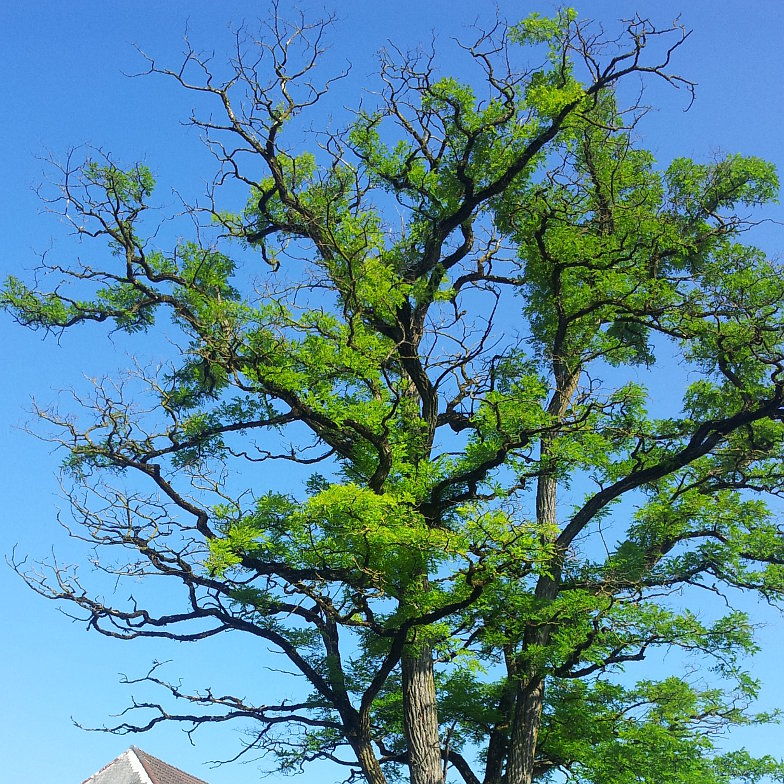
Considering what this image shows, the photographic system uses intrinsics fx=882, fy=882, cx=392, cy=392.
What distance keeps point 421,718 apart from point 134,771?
6.66m

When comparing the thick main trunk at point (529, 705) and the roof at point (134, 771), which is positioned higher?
the thick main trunk at point (529, 705)

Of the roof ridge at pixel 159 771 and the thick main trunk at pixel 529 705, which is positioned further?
the roof ridge at pixel 159 771

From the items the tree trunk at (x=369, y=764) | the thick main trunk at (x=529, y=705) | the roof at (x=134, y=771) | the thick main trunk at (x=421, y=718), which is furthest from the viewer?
the roof at (x=134, y=771)

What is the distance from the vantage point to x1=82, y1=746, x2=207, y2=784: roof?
16688 mm

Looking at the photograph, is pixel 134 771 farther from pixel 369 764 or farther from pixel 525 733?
pixel 525 733

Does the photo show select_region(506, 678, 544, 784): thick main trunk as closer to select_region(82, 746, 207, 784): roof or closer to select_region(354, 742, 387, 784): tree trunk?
select_region(354, 742, 387, 784): tree trunk

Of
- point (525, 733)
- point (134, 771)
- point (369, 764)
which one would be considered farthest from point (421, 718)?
point (134, 771)

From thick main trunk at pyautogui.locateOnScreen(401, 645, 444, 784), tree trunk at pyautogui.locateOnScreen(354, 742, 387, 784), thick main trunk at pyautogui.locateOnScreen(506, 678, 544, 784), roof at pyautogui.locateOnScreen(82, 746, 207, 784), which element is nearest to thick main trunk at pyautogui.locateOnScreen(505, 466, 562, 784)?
thick main trunk at pyautogui.locateOnScreen(506, 678, 544, 784)

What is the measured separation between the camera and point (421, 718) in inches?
537

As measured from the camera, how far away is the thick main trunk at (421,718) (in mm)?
13414

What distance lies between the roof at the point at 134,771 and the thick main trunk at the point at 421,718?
19.8 feet

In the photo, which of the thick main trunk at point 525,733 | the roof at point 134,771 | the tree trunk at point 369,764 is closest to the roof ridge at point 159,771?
the roof at point 134,771

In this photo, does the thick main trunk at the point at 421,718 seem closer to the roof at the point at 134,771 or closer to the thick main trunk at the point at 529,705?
the thick main trunk at the point at 529,705

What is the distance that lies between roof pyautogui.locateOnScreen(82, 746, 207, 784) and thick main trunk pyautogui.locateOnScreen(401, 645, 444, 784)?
602 centimetres
